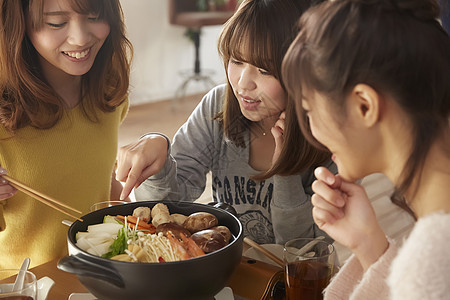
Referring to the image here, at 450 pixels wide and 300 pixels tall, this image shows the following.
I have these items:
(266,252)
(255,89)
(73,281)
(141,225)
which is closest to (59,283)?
(73,281)

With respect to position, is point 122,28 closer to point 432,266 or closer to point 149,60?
point 432,266

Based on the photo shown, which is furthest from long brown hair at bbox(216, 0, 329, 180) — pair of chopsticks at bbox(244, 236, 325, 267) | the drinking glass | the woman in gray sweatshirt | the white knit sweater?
the drinking glass

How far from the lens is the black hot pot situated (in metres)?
0.87

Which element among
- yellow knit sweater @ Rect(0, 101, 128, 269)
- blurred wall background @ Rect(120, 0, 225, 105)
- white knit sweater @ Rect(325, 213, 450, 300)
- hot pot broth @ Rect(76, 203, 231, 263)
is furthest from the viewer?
blurred wall background @ Rect(120, 0, 225, 105)

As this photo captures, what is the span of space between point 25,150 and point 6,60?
0.25 meters

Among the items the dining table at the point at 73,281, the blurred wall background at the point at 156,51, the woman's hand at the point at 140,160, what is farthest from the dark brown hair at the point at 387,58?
the blurred wall background at the point at 156,51

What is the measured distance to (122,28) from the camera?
5.38 feet

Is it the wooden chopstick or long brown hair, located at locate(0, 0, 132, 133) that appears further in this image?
long brown hair, located at locate(0, 0, 132, 133)

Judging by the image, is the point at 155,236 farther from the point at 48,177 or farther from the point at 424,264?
the point at 48,177

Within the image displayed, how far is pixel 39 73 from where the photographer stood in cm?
157

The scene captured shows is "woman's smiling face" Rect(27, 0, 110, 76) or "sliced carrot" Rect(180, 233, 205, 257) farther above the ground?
"woman's smiling face" Rect(27, 0, 110, 76)

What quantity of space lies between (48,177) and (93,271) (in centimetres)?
75

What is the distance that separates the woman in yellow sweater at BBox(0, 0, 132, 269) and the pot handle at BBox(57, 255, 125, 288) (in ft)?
1.58

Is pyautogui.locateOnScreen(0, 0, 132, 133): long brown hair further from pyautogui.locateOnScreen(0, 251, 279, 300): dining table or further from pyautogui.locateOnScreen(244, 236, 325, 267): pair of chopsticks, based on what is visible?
pyautogui.locateOnScreen(244, 236, 325, 267): pair of chopsticks
